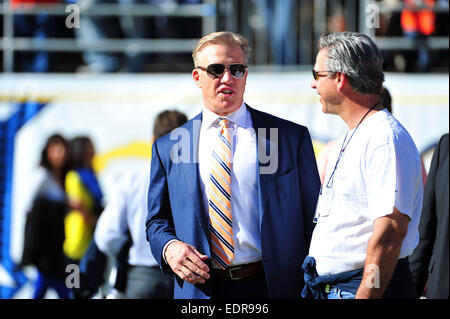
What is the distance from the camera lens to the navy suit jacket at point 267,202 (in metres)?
2.99

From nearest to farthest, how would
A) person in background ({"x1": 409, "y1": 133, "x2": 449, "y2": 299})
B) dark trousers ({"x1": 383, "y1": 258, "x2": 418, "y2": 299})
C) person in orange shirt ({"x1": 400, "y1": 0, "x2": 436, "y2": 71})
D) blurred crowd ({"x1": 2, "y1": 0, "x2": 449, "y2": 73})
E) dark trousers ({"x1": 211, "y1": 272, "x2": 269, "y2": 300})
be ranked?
1. dark trousers ({"x1": 383, "y1": 258, "x2": 418, "y2": 299})
2. dark trousers ({"x1": 211, "y1": 272, "x2": 269, "y2": 300})
3. person in background ({"x1": 409, "y1": 133, "x2": 449, "y2": 299})
4. blurred crowd ({"x1": 2, "y1": 0, "x2": 449, "y2": 73})
5. person in orange shirt ({"x1": 400, "y1": 0, "x2": 436, "y2": 71})

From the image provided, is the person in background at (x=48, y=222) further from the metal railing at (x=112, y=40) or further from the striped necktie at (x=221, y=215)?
the striped necktie at (x=221, y=215)

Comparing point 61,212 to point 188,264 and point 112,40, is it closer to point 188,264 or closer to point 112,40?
point 112,40

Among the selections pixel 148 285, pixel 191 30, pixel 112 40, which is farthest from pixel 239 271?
pixel 191 30

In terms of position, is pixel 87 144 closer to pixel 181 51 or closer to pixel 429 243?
pixel 181 51

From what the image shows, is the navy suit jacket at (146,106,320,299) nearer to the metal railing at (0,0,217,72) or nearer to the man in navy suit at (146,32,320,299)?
the man in navy suit at (146,32,320,299)

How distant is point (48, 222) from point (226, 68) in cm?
362

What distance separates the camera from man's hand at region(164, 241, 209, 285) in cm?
288

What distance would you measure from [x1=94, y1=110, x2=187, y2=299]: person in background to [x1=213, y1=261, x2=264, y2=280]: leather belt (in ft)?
4.75

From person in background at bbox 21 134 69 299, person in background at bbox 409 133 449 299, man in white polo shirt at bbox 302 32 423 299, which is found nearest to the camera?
man in white polo shirt at bbox 302 32 423 299

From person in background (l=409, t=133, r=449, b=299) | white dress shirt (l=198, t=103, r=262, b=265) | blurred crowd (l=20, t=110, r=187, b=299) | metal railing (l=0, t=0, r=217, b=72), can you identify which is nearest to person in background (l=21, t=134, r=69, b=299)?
blurred crowd (l=20, t=110, r=187, b=299)

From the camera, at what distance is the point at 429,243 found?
4152mm
